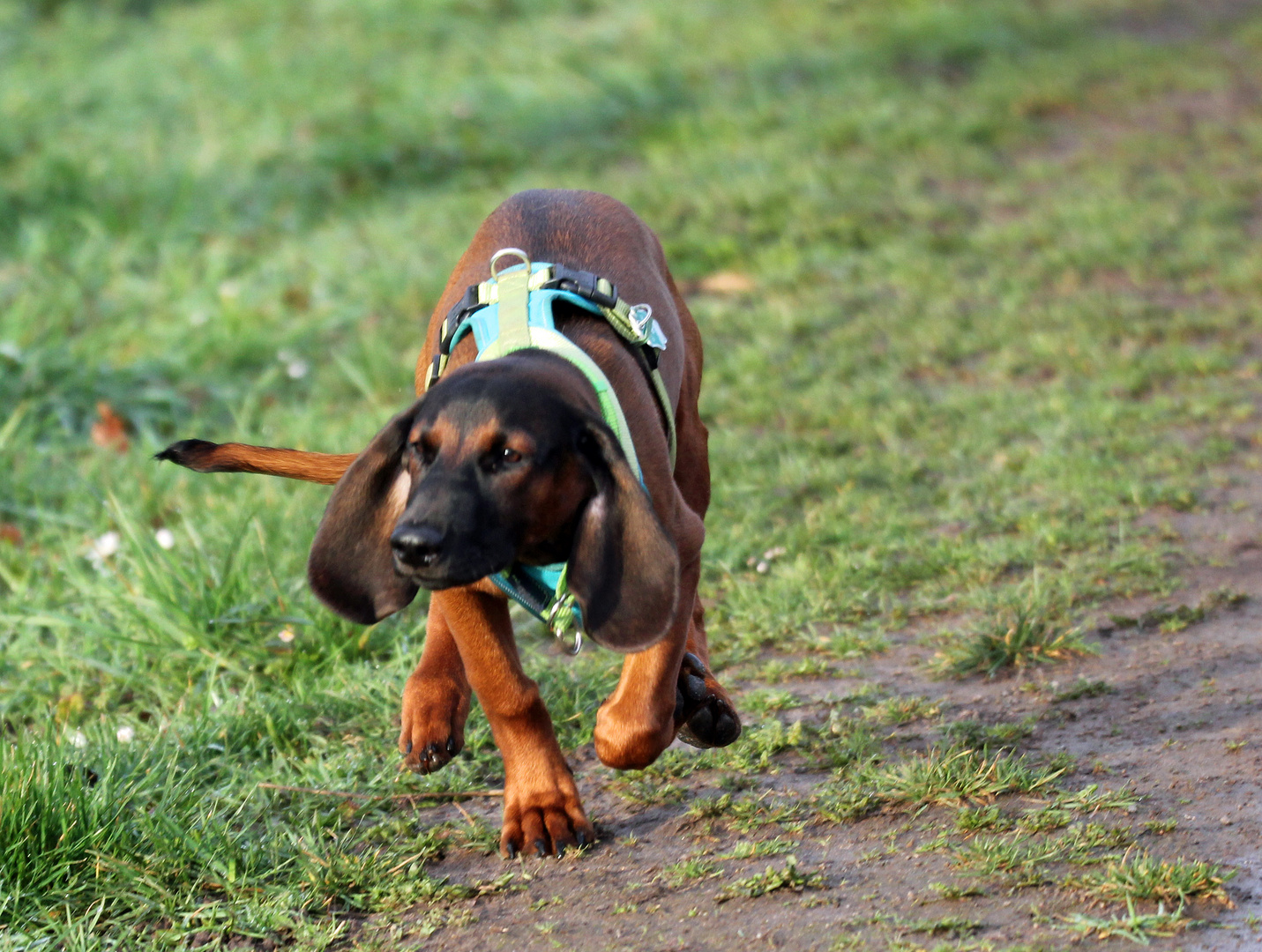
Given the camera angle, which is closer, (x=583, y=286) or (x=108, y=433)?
(x=583, y=286)

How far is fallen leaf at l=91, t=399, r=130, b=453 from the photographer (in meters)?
5.04

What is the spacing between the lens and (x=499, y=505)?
8.22ft

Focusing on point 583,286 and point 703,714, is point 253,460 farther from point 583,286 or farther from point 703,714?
point 703,714

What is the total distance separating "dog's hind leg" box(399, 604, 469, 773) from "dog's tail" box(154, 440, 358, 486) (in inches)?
15.9

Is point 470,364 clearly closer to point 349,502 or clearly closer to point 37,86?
point 349,502

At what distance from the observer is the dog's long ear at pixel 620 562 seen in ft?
8.18

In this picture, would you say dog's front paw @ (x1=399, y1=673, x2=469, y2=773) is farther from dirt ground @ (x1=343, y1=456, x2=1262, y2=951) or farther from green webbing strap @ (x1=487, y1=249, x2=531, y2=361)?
green webbing strap @ (x1=487, y1=249, x2=531, y2=361)

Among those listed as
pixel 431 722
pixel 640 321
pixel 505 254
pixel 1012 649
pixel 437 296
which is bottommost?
pixel 1012 649

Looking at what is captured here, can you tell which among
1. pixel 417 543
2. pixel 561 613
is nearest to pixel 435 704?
pixel 561 613

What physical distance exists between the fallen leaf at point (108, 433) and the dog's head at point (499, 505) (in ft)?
8.79

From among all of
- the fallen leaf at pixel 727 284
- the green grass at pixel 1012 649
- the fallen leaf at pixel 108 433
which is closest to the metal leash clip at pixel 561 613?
the green grass at pixel 1012 649

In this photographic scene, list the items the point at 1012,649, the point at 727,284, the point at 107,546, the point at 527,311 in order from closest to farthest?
the point at 527,311 < the point at 1012,649 < the point at 107,546 < the point at 727,284

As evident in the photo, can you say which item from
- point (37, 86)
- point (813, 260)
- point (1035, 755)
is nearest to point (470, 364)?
point (1035, 755)

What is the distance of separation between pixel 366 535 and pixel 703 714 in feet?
2.66
